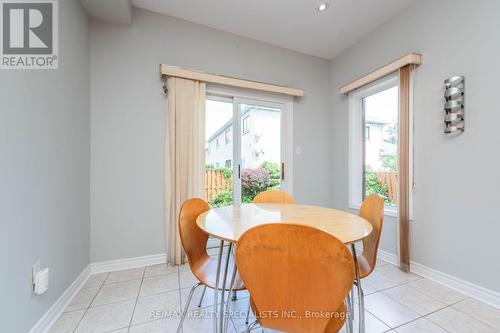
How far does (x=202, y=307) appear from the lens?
1.64m

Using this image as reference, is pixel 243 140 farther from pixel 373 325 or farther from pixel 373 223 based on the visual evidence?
pixel 373 325

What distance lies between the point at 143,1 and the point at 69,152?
1.75m

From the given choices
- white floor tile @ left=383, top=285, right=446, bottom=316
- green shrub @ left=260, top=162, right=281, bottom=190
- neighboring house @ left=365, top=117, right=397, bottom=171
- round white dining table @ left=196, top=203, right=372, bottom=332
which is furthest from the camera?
green shrub @ left=260, top=162, right=281, bottom=190

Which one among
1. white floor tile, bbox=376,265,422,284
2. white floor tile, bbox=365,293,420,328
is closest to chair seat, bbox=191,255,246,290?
white floor tile, bbox=365,293,420,328

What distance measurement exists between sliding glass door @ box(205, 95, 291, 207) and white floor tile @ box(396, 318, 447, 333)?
192cm

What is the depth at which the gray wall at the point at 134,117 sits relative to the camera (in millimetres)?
2193

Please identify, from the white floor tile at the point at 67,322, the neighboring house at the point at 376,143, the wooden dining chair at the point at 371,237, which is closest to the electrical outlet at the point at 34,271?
the white floor tile at the point at 67,322

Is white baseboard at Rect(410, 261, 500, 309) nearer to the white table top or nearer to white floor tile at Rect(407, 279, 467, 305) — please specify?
white floor tile at Rect(407, 279, 467, 305)

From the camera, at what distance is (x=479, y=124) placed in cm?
173

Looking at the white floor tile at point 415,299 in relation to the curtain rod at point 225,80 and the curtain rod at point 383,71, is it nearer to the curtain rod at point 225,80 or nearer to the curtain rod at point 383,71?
the curtain rod at point 383,71

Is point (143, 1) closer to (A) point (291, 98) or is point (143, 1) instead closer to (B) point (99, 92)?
(B) point (99, 92)

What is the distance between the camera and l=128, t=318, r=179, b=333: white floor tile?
4.51 ft

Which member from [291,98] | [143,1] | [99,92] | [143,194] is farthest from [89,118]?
[291,98]

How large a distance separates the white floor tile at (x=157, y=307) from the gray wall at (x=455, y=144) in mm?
2345
